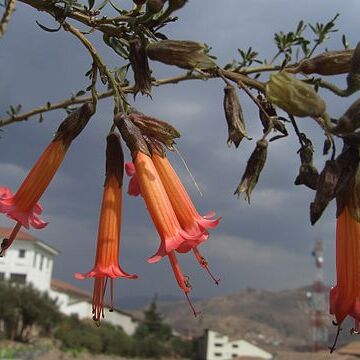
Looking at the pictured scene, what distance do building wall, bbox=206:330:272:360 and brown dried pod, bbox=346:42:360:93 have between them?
58.4m

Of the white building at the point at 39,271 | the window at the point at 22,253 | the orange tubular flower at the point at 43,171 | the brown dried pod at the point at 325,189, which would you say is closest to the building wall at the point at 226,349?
the white building at the point at 39,271

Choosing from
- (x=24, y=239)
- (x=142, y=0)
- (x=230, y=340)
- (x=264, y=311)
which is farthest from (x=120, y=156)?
(x=264, y=311)

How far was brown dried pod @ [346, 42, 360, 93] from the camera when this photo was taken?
127 centimetres

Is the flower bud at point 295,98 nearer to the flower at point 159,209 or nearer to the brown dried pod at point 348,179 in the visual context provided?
the brown dried pod at point 348,179

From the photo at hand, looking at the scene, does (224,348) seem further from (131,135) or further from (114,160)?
(131,135)

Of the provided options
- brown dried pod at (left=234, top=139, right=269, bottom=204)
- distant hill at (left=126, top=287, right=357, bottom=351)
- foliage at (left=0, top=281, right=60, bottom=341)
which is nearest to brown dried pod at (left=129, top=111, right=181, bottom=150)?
brown dried pod at (left=234, top=139, right=269, bottom=204)

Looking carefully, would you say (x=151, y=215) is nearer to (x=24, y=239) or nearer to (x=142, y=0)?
(x=142, y=0)

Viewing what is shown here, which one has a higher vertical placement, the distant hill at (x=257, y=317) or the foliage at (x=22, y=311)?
the distant hill at (x=257, y=317)

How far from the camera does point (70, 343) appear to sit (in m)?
42.5

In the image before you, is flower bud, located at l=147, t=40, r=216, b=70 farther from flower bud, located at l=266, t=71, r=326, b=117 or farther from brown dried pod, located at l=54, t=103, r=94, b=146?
brown dried pod, located at l=54, t=103, r=94, b=146

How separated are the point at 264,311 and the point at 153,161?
130m

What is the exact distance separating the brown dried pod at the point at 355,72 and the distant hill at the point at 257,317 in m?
83.3

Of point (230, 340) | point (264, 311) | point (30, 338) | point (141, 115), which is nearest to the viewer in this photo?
point (141, 115)

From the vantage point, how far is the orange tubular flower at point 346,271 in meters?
1.45
